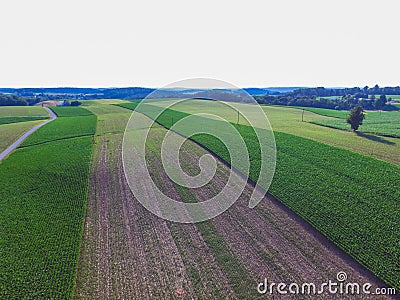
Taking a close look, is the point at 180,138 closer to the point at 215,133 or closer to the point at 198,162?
the point at 215,133

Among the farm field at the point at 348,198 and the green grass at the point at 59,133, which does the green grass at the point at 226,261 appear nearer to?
the farm field at the point at 348,198

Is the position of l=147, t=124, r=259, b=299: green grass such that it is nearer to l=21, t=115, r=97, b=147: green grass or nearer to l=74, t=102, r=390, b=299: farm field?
l=74, t=102, r=390, b=299: farm field

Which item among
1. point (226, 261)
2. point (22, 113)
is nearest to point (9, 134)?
point (22, 113)

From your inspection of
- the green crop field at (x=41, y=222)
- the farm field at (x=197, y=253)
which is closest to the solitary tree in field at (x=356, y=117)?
A: the farm field at (x=197, y=253)

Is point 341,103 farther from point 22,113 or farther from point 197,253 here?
point 22,113

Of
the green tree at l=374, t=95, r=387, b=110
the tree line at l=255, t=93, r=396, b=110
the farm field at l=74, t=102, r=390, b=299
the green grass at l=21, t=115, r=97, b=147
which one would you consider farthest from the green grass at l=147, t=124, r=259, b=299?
the green tree at l=374, t=95, r=387, b=110
